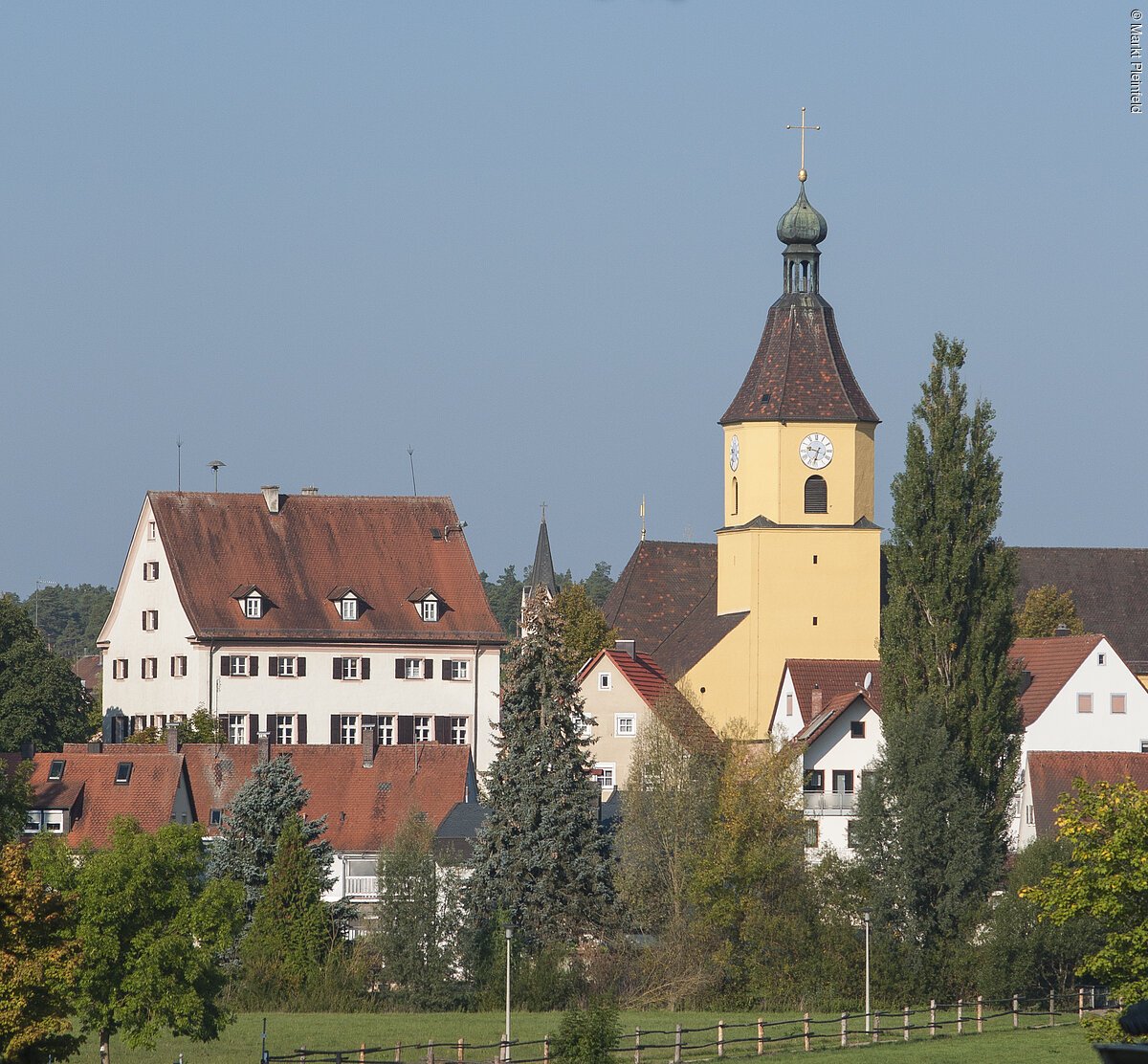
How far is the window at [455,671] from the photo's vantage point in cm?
8306

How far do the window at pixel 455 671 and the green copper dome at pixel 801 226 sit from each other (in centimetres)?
1721

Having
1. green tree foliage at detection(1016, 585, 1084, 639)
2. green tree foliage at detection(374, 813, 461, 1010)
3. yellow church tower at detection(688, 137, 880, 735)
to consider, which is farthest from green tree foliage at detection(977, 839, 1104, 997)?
green tree foliage at detection(1016, 585, 1084, 639)

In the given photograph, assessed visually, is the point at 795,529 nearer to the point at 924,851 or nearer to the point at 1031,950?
the point at 924,851

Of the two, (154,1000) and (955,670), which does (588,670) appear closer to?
(955,670)

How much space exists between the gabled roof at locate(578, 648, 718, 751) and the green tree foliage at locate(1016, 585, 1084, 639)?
11818mm

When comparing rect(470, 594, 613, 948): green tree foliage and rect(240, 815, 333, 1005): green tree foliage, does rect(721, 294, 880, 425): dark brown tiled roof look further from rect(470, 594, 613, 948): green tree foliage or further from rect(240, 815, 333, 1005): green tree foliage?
rect(240, 815, 333, 1005): green tree foliage

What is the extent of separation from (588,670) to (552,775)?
22.0 metres

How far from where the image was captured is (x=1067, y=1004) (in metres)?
48.9

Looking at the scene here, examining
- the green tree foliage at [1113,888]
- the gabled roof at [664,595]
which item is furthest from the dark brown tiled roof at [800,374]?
the green tree foliage at [1113,888]

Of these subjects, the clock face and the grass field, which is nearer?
the grass field

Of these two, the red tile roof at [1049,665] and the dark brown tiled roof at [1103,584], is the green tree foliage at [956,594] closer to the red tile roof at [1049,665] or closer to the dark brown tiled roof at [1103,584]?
the red tile roof at [1049,665]

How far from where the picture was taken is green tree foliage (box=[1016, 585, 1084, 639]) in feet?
264

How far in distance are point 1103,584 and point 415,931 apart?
45.0 m

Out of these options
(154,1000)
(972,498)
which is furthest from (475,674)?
(154,1000)
